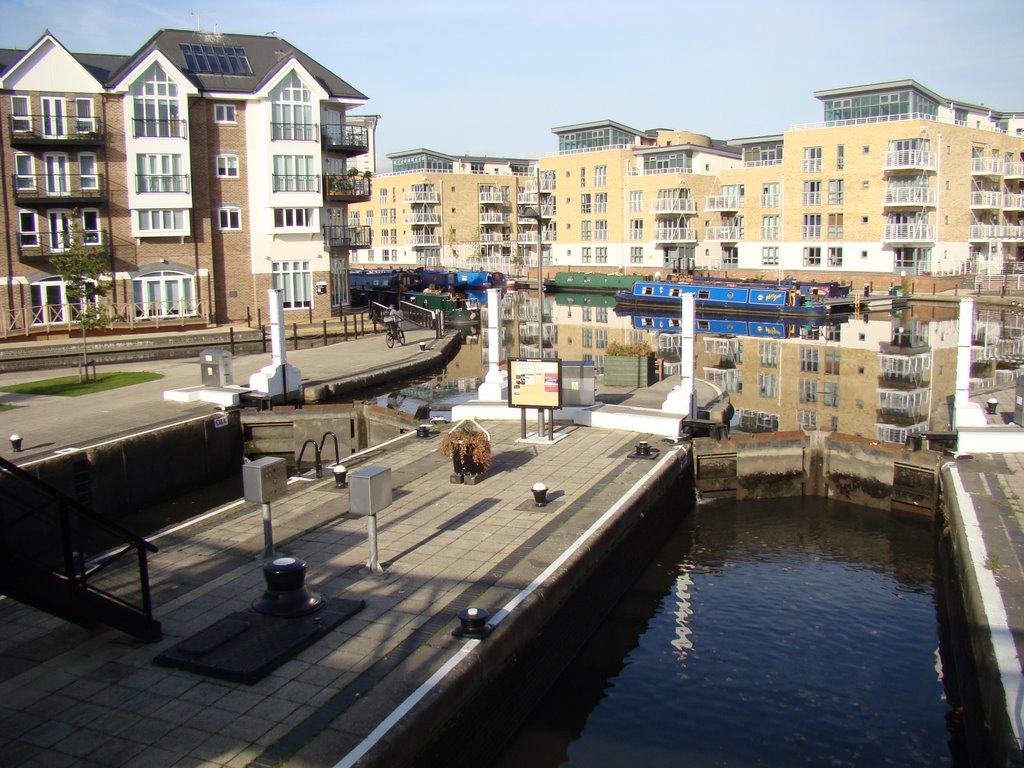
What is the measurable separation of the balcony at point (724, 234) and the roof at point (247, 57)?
40563 mm

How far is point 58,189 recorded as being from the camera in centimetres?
3972

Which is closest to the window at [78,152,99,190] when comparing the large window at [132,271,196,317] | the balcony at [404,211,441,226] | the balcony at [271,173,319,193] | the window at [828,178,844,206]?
the large window at [132,271,196,317]

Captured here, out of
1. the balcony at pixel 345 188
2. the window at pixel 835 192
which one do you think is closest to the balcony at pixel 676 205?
the window at pixel 835 192

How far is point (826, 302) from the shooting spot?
184 ft

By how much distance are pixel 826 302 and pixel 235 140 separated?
35.3 m

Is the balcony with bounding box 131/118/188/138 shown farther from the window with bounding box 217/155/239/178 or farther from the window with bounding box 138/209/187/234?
the window with bounding box 138/209/187/234

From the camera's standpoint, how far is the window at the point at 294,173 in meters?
43.4

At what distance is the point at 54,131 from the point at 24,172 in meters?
2.18

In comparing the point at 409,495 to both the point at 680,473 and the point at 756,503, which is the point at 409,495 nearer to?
the point at 680,473

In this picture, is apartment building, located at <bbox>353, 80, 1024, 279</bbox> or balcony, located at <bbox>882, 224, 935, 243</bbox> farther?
apartment building, located at <bbox>353, 80, 1024, 279</bbox>

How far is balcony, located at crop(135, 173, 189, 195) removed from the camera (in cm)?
4094

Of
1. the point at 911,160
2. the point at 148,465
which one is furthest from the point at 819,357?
the point at 911,160

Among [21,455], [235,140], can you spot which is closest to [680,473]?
[21,455]

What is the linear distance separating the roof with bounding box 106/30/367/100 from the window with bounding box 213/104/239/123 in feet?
2.37
